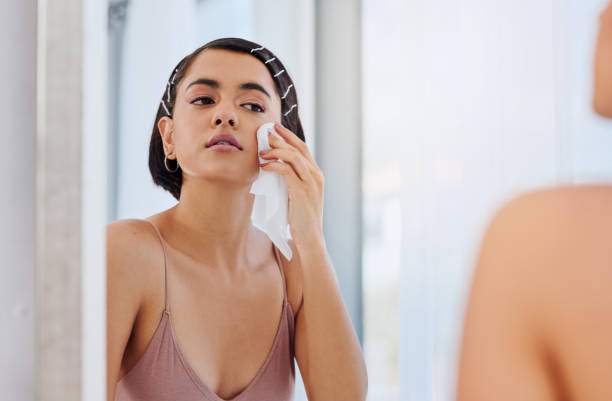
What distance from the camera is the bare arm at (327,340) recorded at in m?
0.68

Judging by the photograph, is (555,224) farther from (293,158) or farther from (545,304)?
(293,158)

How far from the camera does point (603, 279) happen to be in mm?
310

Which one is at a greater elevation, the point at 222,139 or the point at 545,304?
the point at 222,139

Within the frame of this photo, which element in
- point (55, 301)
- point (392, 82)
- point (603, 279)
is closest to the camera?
point (603, 279)

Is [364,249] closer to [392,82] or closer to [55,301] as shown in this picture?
[392,82]

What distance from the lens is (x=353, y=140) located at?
1069mm

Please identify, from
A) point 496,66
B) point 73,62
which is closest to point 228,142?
point 73,62

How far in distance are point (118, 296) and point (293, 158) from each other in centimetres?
26

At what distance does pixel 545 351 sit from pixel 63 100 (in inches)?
15.2

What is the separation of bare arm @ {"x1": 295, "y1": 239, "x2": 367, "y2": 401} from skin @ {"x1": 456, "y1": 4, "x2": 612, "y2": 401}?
38 centimetres

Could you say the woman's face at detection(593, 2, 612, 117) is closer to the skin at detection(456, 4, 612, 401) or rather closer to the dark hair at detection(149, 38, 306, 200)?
the skin at detection(456, 4, 612, 401)

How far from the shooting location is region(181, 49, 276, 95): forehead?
68cm

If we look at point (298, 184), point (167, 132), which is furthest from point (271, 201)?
point (167, 132)

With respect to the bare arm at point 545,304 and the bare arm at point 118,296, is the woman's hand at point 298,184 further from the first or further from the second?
the bare arm at point 545,304
